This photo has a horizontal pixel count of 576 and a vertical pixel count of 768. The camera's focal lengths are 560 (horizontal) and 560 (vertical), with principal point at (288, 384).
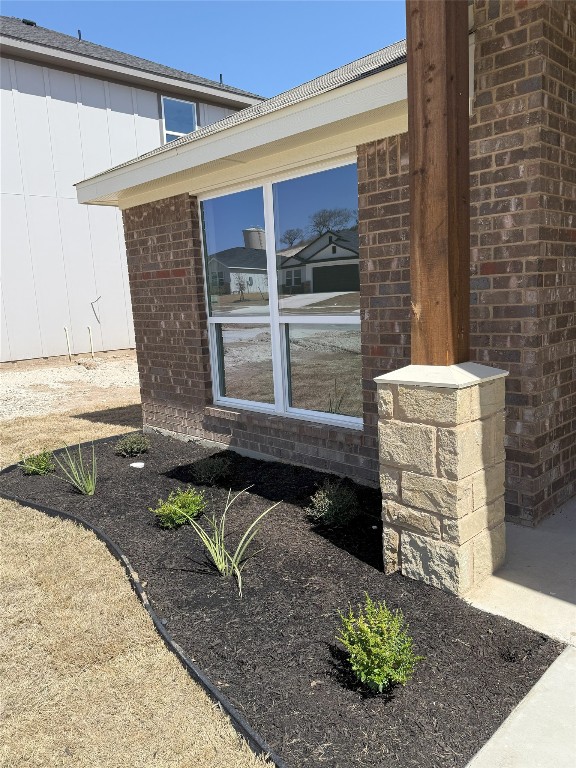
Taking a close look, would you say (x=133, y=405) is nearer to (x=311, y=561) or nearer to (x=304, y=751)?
(x=311, y=561)

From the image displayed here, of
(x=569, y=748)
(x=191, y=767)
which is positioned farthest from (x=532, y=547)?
(x=191, y=767)

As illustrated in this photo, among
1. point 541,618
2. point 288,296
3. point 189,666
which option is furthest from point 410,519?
point 288,296

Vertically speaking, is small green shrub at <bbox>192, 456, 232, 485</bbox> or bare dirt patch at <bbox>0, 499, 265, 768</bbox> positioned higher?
small green shrub at <bbox>192, 456, 232, 485</bbox>

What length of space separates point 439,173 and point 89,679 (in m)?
2.87

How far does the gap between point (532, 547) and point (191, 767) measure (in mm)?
2318

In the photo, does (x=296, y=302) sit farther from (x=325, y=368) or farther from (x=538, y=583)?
(x=538, y=583)

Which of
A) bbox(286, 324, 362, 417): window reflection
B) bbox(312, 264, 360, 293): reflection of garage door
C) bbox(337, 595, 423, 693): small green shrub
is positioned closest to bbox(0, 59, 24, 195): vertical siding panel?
bbox(286, 324, 362, 417): window reflection

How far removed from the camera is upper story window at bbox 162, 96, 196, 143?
1616cm

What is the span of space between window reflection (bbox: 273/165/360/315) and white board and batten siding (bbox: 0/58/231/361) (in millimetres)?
10761

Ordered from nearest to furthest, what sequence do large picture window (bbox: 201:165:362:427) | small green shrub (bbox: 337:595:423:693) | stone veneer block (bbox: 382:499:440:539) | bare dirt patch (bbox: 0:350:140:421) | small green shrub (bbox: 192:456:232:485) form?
small green shrub (bbox: 337:595:423:693) → stone veneer block (bbox: 382:499:440:539) → large picture window (bbox: 201:165:362:427) → small green shrub (bbox: 192:456:232:485) → bare dirt patch (bbox: 0:350:140:421)

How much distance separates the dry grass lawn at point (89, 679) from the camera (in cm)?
215

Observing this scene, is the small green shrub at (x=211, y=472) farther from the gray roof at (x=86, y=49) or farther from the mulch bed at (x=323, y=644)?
the gray roof at (x=86, y=49)

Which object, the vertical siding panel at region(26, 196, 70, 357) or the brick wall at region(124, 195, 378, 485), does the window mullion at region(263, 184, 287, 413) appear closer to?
the brick wall at region(124, 195, 378, 485)

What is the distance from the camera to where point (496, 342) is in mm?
3643
